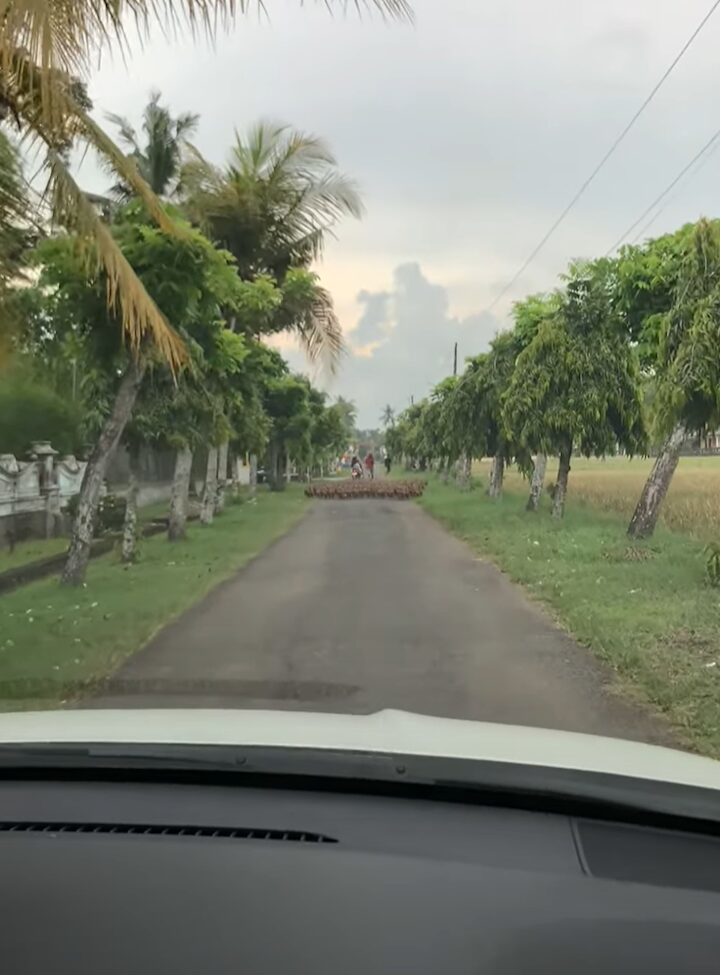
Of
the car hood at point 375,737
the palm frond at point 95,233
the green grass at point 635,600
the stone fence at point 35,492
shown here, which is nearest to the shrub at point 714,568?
the green grass at point 635,600

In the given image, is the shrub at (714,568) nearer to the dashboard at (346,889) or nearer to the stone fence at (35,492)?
the dashboard at (346,889)

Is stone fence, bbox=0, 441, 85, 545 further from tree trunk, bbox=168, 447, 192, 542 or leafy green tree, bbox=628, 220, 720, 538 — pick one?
leafy green tree, bbox=628, 220, 720, 538

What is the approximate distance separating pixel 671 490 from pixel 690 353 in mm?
14695

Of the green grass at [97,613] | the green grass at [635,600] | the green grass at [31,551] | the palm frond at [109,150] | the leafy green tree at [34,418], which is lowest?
→ the green grass at [31,551]

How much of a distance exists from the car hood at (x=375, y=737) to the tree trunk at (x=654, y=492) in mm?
13915

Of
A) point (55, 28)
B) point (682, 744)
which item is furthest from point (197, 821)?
point (55, 28)

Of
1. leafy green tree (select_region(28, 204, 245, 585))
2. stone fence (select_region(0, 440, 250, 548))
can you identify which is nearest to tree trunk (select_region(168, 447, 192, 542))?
stone fence (select_region(0, 440, 250, 548))

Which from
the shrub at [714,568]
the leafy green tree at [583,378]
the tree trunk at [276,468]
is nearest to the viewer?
the shrub at [714,568]

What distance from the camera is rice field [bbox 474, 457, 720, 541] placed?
21234 mm

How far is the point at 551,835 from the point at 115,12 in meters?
5.87

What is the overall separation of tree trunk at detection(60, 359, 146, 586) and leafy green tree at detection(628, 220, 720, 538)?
746 centimetres

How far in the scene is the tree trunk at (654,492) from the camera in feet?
56.0

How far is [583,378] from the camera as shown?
21.3m

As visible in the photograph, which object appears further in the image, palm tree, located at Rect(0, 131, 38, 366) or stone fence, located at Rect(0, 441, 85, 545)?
stone fence, located at Rect(0, 441, 85, 545)
